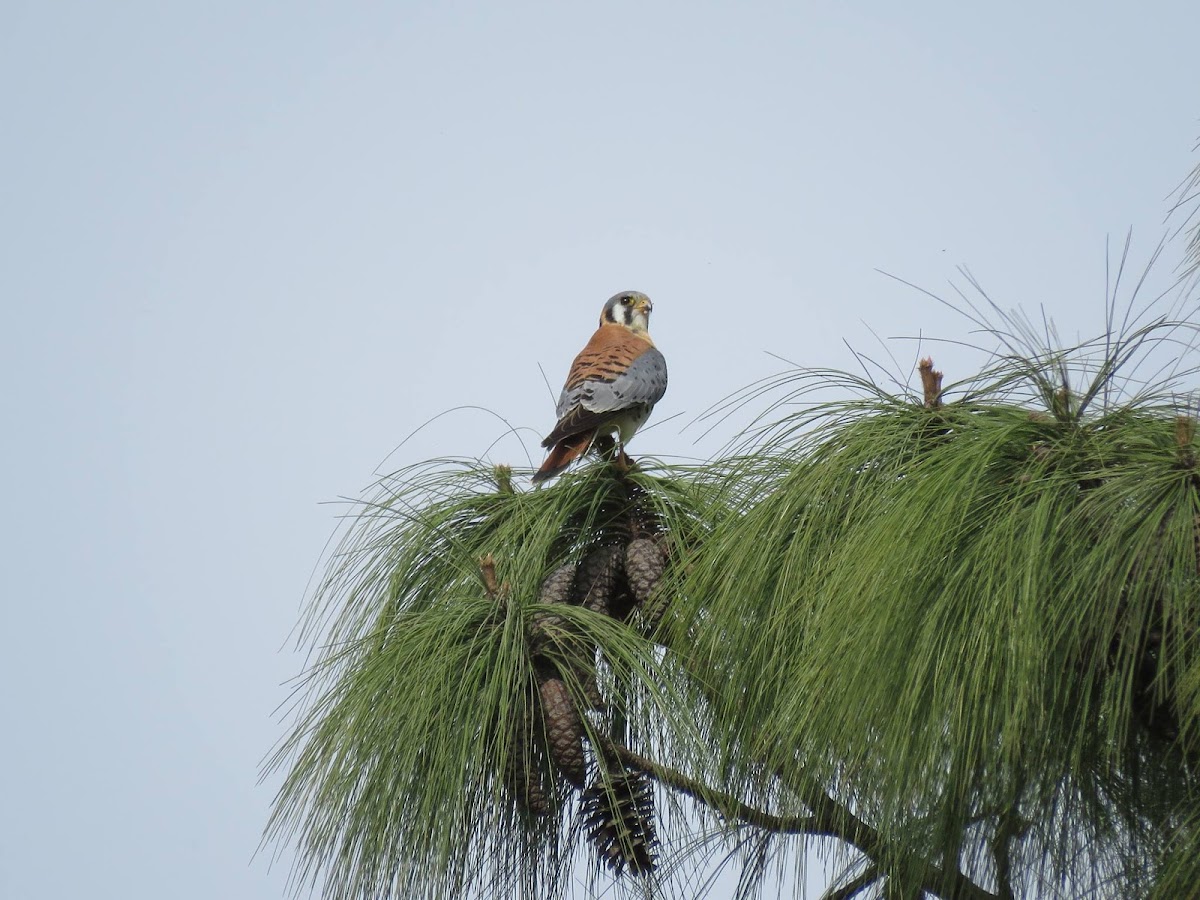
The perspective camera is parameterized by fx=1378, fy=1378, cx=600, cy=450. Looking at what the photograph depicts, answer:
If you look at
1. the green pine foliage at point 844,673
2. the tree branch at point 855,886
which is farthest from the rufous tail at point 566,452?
the tree branch at point 855,886

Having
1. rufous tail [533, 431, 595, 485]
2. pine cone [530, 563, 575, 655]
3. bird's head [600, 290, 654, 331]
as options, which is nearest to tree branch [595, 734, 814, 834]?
pine cone [530, 563, 575, 655]

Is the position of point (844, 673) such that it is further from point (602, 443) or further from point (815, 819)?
point (602, 443)

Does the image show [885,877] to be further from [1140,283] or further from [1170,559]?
[1140,283]

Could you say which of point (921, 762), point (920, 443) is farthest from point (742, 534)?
point (921, 762)

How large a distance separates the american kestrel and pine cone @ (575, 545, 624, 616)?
0.73 m

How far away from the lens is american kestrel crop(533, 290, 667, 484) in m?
3.45

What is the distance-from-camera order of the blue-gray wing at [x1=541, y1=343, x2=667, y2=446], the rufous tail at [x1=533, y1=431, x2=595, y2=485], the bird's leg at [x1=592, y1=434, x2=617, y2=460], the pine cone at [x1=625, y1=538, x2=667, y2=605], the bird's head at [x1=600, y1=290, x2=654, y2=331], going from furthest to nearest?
the bird's head at [x1=600, y1=290, x2=654, y2=331] → the bird's leg at [x1=592, y1=434, x2=617, y2=460] → the blue-gray wing at [x1=541, y1=343, x2=667, y2=446] → the rufous tail at [x1=533, y1=431, x2=595, y2=485] → the pine cone at [x1=625, y1=538, x2=667, y2=605]

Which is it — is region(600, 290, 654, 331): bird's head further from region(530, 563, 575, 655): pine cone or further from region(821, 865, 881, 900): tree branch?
region(821, 865, 881, 900): tree branch

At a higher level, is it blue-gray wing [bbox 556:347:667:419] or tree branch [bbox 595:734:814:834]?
blue-gray wing [bbox 556:347:667:419]

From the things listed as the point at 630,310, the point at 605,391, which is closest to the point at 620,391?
the point at 605,391

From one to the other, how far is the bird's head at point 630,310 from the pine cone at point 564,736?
10.2 ft

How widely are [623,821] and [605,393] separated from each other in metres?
1.81

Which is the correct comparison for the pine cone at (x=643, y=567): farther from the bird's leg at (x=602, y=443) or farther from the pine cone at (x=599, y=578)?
the bird's leg at (x=602, y=443)

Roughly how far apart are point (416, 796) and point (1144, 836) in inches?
41.1
